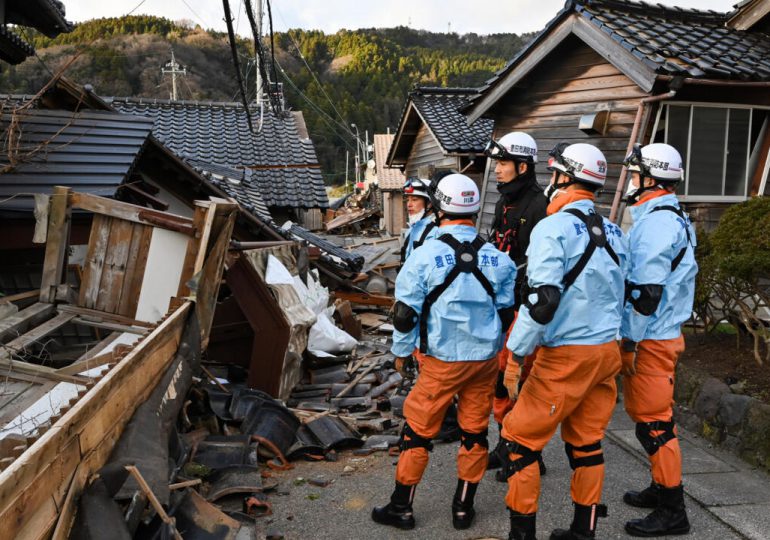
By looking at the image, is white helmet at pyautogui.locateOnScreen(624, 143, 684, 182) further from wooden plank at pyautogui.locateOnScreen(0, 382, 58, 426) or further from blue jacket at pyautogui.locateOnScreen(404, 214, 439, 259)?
wooden plank at pyautogui.locateOnScreen(0, 382, 58, 426)

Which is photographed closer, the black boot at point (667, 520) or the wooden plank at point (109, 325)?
the black boot at point (667, 520)

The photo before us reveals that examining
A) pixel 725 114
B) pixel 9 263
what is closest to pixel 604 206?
pixel 725 114

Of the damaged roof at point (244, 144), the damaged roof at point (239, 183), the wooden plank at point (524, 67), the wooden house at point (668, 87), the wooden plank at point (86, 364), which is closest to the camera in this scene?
the wooden plank at point (86, 364)

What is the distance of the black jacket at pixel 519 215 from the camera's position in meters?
4.88

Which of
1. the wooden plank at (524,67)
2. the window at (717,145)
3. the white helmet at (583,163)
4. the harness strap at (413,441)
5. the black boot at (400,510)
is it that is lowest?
the black boot at (400,510)

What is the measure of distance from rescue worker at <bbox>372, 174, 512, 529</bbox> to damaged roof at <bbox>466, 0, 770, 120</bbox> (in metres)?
4.54

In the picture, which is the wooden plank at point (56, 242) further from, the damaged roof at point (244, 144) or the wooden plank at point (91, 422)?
the damaged roof at point (244, 144)

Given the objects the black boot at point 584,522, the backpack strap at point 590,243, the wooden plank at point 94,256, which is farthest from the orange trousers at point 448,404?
the wooden plank at point 94,256

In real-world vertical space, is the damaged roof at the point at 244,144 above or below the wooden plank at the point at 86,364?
above

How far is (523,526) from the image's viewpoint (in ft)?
11.3

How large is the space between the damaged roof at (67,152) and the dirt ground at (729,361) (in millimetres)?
6410

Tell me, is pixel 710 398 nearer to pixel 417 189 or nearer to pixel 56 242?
pixel 417 189

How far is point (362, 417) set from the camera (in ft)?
21.4

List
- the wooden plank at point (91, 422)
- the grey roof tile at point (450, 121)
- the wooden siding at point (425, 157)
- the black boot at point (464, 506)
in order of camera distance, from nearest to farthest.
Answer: the wooden plank at point (91, 422) < the black boot at point (464, 506) < the grey roof tile at point (450, 121) < the wooden siding at point (425, 157)
